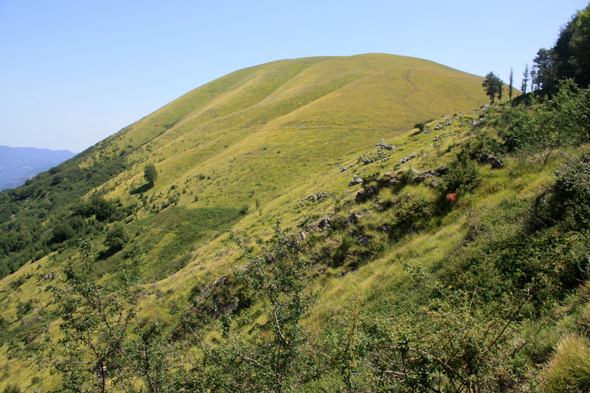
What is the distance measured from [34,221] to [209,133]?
223ft

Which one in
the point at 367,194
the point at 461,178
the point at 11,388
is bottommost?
the point at 11,388

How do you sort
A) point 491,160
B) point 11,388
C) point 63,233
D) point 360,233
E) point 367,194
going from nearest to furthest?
point 491,160 < point 360,233 < point 367,194 < point 11,388 < point 63,233

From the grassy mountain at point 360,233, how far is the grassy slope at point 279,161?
0.27 metres

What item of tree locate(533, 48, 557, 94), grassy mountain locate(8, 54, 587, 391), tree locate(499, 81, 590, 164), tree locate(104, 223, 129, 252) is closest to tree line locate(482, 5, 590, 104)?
tree locate(533, 48, 557, 94)

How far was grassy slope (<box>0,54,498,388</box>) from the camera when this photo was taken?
19.3 m

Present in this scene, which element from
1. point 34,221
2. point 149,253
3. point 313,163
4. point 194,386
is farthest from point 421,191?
point 34,221

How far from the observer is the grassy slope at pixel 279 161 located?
19.3 metres

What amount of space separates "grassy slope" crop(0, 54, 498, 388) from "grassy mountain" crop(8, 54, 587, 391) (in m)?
0.27

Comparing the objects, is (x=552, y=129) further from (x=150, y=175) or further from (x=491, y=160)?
(x=150, y=175)

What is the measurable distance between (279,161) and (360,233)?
3348cm

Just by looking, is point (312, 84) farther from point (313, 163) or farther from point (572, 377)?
point (572, 377)

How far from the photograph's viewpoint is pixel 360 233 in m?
13.2

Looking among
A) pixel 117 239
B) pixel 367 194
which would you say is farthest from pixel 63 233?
pixel 367 194

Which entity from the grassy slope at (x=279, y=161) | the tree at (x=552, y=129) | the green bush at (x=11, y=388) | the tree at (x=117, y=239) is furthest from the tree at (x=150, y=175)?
the tree at (x=552, y=129)
